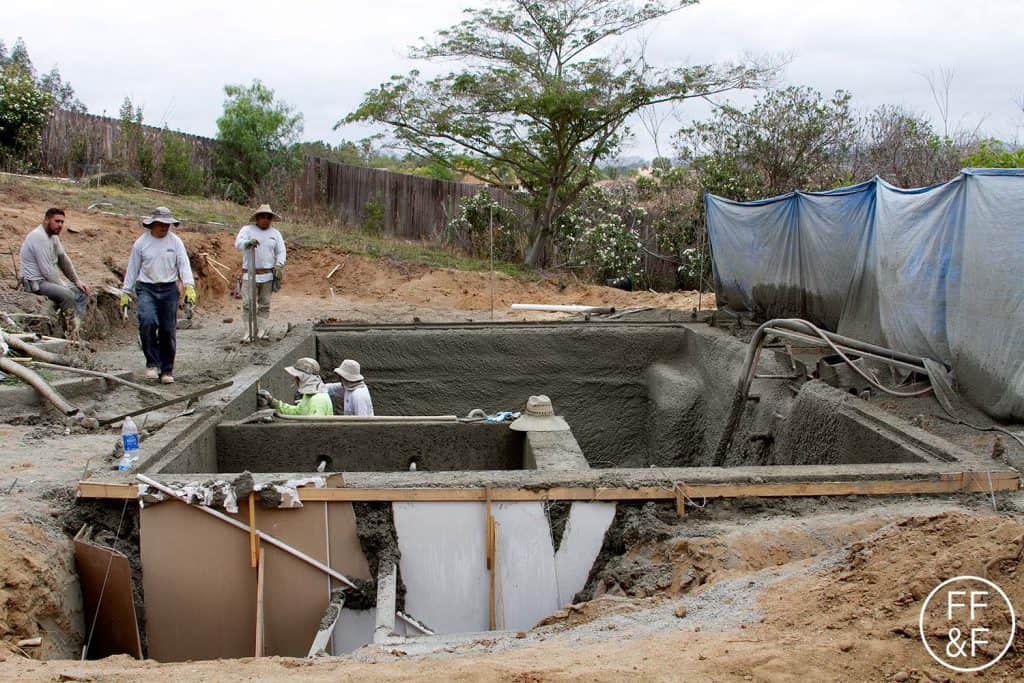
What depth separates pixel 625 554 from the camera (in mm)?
4676

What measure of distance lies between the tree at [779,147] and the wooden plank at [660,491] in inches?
521

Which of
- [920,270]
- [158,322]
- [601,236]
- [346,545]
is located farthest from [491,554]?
[601,236]

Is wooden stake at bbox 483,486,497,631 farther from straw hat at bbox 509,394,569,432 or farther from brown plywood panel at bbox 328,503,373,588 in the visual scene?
straw hat at bbox 509,394,569,432

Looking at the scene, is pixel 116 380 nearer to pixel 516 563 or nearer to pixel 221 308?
pixel 516 563

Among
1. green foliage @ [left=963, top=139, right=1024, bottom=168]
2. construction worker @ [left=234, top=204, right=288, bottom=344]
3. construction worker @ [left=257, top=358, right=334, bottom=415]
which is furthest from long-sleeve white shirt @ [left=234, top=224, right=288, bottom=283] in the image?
green foliage @ [left=963, top=139, right=1024, bottom=168]

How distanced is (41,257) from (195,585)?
18.2 ft

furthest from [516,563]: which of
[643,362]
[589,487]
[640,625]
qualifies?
[643,362]

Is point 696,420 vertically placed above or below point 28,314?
below

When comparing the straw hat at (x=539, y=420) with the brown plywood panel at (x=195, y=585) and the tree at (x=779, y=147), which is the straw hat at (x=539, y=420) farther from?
the tree at (x=779, y=147)

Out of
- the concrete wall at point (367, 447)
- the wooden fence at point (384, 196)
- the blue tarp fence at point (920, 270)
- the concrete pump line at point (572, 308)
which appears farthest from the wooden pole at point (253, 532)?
the wooden fence at point (384, 196)

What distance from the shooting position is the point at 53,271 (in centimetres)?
910

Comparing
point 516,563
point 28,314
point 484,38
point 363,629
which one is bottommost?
point 363,629

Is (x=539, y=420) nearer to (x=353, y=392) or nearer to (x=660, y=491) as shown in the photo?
(x=660, y=491)

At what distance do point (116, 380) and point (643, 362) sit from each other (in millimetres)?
6236
